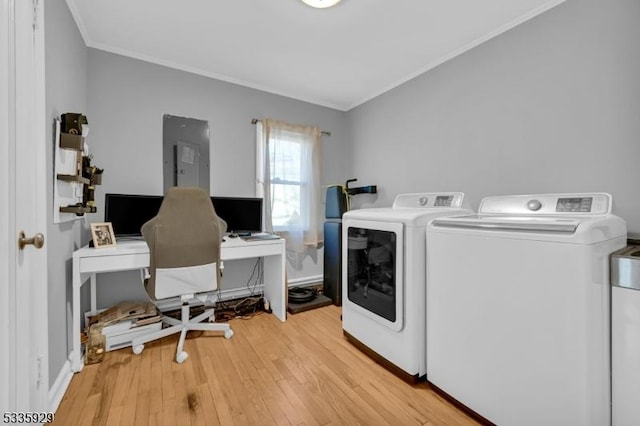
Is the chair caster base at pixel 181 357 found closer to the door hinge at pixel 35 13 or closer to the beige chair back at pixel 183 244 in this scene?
the beige chair back at pixel 183 244

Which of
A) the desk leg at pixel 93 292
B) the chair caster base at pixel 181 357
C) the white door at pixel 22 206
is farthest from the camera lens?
the desk leg at pixel 93 292

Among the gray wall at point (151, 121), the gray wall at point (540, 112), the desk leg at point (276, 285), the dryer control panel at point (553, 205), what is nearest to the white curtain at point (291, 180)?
the gray wall at point (151, 121)

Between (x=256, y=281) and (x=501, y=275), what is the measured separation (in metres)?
2.45

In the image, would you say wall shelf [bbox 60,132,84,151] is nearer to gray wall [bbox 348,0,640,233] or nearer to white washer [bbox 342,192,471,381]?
white washer [bbox 342,192,471,381]

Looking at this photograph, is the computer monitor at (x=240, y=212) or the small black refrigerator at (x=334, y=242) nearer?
the computer monitor at (x=240, y=212)

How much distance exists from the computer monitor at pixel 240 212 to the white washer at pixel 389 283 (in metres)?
1.09

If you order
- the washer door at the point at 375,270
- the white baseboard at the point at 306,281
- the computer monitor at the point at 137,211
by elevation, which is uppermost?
the computer monitor at the point at 137,211

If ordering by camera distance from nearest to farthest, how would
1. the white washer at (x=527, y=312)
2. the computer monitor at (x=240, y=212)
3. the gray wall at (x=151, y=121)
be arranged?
the white washer at (x=527, y=312), the gray wall at (x=151, y=121), the computer monitor at (x=240, y=212)

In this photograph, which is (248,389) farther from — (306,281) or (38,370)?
(306,281)

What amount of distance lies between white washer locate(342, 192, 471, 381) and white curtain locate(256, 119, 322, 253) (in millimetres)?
1189

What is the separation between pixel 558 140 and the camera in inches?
69.2

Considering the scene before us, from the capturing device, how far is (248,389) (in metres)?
1.55

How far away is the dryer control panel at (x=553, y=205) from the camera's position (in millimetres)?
1389

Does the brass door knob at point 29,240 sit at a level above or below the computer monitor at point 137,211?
below
